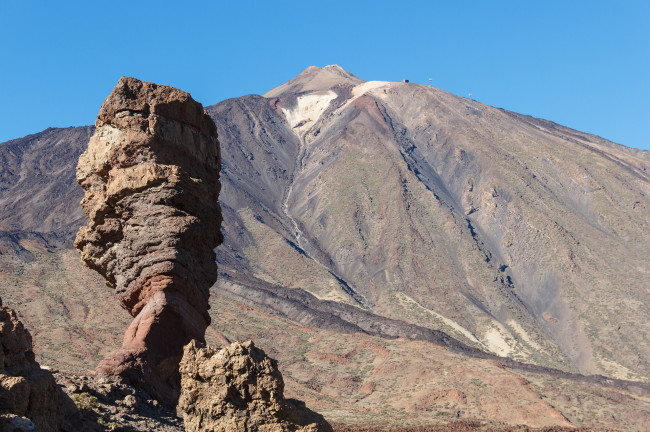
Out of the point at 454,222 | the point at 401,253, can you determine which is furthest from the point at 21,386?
the point at 454,222

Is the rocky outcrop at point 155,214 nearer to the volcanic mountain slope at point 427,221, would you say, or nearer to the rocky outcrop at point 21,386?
the rocky outcrop at point 21,386

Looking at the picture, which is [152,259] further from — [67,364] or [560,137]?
[560,137]

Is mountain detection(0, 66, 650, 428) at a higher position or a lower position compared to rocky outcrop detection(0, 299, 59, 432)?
higher

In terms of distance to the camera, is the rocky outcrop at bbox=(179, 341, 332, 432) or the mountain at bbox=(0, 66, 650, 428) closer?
the rocky outcrop at bbox=(179, 341, 332, 432)

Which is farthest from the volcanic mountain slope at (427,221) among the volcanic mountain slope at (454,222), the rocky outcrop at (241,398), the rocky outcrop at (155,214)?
the rocky outcrop at (241,398)

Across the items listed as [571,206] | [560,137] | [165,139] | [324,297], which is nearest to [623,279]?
[571,206]

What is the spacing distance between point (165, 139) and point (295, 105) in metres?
141

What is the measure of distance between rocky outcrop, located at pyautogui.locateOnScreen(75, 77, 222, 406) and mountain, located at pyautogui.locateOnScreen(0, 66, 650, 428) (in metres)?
16.1

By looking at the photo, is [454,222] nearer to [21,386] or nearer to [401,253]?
[401,253]

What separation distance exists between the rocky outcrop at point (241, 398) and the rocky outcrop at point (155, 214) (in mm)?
6502

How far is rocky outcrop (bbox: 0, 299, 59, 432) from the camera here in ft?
29.2

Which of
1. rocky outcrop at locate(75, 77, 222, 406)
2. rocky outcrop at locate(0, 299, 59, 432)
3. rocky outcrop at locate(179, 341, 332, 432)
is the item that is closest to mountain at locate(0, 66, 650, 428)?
rocky outcrop at locate(75, 77, 222, 406)

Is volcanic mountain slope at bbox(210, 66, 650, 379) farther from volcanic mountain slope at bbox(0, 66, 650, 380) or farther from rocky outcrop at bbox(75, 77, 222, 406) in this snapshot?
rocky outcrop at bbox(75, 77, 222, 406)

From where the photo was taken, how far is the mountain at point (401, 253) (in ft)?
151
